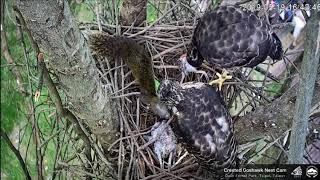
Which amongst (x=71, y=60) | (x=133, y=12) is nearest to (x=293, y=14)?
(x=133, y=12)

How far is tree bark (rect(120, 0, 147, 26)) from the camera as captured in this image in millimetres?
1619

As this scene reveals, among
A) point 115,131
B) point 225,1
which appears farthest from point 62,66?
point 225,1

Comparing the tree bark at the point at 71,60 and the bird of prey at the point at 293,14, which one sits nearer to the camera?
the tree bark at the point at 71,60

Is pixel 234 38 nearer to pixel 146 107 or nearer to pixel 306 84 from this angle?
pixel 146 107

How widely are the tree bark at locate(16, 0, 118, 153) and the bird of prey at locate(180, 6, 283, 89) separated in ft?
1.11

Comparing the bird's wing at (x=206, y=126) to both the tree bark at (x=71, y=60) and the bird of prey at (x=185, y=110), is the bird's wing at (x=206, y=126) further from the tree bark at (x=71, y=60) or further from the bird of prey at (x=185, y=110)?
the tree bark at (x=71, y=60)

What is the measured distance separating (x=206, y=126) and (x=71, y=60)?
A: 0.48 m

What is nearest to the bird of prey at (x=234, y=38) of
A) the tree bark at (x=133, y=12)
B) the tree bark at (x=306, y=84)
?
the tree bark at (x=133, y=12)

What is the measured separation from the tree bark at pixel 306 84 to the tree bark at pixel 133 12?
917 millimetres

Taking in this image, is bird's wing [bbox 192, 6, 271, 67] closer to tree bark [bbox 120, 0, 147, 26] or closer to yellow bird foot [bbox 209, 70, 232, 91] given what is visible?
yellow bird foot [bbox 209, 70, 232, 91]

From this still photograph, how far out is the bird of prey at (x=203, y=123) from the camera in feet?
4.39

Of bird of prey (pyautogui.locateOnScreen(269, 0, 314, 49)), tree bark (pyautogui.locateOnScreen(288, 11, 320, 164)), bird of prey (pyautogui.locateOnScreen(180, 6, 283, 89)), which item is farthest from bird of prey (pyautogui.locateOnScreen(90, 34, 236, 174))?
tree bark (pyautogui.locateOnScreen(288, 11, 320, 164))

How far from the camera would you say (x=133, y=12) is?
1.64 m

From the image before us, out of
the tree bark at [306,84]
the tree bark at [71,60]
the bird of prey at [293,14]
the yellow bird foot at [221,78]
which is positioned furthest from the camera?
the yellow bird foot at [221,78]
